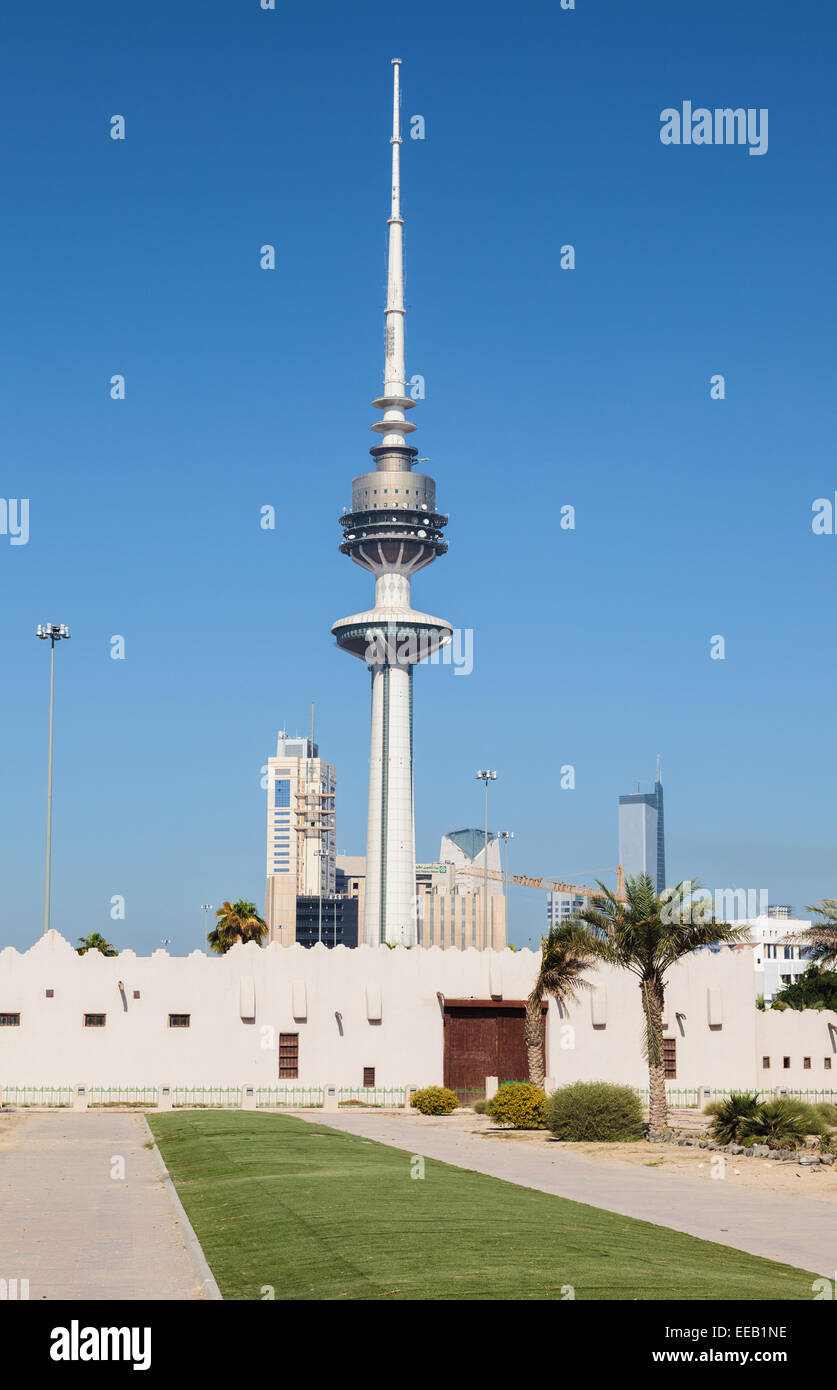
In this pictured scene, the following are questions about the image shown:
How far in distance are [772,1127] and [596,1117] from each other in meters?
5.12

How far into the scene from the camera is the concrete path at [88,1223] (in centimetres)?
1734

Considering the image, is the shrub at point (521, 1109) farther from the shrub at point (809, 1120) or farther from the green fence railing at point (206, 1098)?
the green fence railing at point (206, 1098)

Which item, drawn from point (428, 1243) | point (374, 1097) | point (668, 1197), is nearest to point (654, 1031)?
point (374, 1097)

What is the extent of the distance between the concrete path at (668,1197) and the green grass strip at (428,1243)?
0.75 m

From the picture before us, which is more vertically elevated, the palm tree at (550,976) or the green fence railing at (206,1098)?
the palm tree at (550,976)

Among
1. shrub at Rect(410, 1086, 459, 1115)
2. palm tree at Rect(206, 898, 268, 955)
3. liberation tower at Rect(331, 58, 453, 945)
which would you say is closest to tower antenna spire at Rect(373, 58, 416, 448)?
liberation tower at Rect(331, 58, 453, 945)

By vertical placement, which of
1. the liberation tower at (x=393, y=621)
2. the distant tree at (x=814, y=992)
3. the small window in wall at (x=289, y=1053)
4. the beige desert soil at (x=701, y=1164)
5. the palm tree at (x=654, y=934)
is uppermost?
the liberation tower at (x=393, y=621)

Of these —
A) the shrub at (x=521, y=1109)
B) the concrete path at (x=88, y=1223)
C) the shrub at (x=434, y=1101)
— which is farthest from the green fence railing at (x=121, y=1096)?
the shrub at (x=521, y=1109)

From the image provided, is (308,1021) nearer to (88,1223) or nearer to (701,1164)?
(701,1164)

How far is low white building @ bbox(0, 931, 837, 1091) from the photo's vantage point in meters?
57.5
